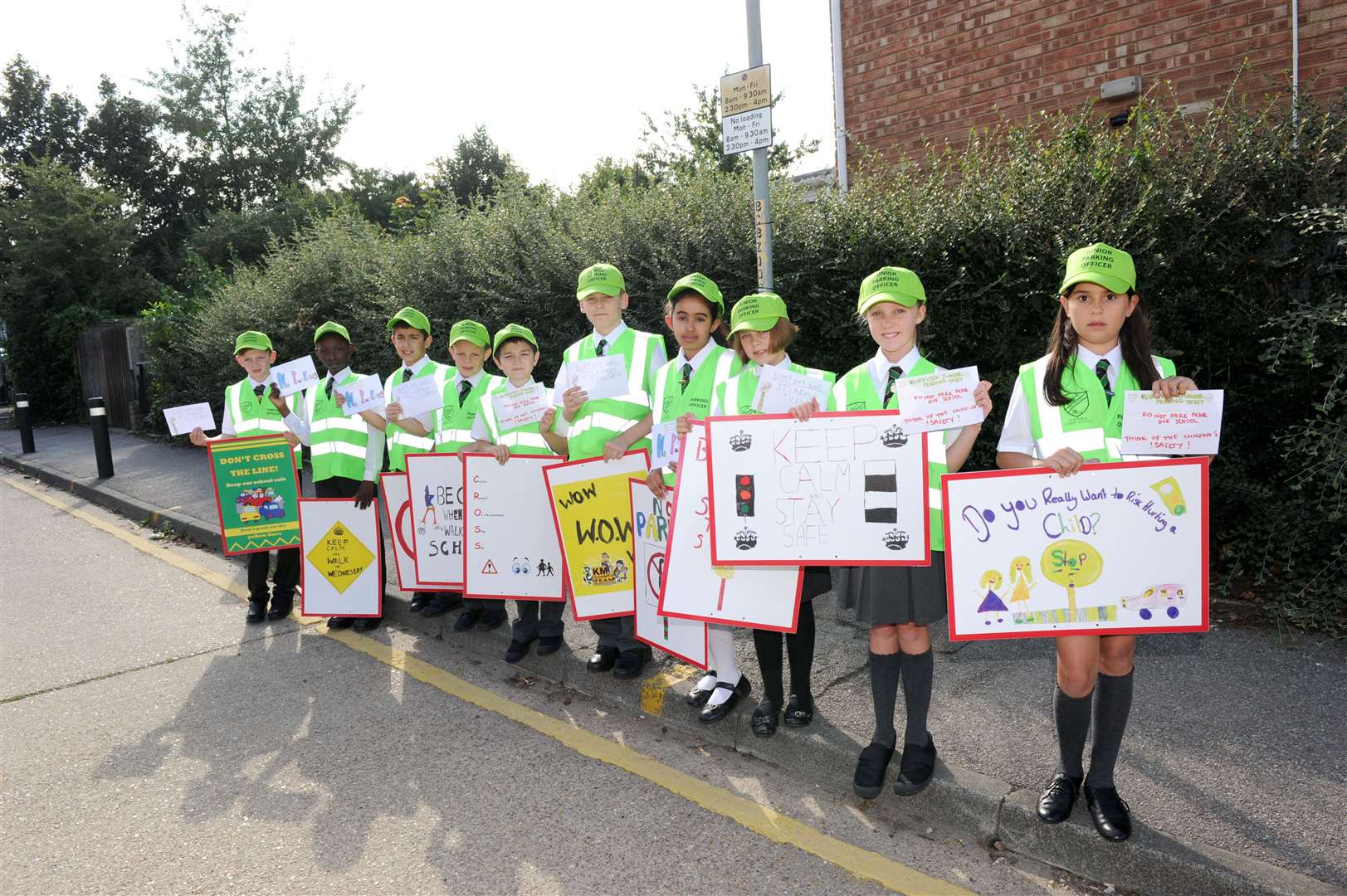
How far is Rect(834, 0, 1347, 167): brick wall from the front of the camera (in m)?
7.58

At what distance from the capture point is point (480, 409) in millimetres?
5480

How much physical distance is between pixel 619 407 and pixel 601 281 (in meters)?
0.64

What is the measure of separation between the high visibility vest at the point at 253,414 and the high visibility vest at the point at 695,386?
318cm

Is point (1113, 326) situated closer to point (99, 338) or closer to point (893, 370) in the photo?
point (893, 370)

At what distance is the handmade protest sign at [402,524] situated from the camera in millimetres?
5703

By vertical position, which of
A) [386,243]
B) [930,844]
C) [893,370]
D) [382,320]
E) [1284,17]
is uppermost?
[1284,17]

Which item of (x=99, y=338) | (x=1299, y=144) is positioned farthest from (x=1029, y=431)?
(x=99, y=338)

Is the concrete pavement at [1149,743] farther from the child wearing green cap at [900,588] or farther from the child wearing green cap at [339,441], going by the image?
the child wearing green cap at [339,441]

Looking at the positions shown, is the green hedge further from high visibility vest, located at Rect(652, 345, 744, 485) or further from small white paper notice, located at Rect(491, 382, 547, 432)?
small white paper notice, located at Rect(491, 382, 547, 432)

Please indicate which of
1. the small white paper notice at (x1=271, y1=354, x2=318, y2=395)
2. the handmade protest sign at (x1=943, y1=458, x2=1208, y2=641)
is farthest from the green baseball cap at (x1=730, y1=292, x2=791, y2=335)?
the small white paper notice at (x1=271, y1=354, x2=318, y2=395)

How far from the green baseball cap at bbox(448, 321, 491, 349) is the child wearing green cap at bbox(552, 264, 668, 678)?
2.85 ft

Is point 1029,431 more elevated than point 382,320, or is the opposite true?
point 382,320

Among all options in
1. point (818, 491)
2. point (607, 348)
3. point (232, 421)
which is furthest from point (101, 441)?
point (818, 491)

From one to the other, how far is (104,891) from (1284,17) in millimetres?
9481
